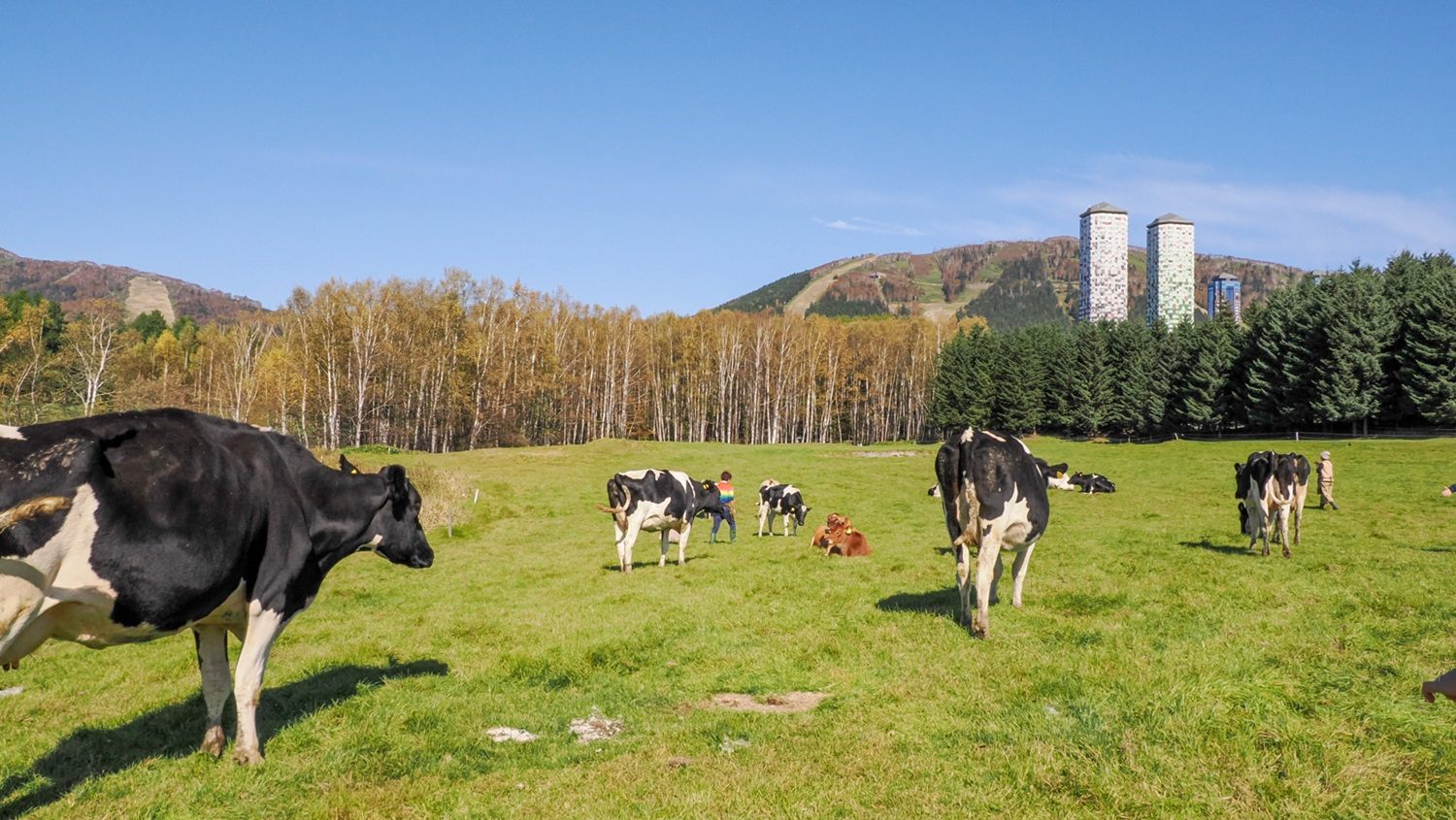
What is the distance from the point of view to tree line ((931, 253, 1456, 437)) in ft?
170

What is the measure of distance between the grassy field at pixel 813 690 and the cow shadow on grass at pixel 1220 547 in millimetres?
1250

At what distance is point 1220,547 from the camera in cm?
1972

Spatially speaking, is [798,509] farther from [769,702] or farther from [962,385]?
[962,385]

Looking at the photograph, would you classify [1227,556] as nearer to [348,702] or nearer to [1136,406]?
[348,702]

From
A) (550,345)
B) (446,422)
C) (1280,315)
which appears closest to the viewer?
(1280,315)

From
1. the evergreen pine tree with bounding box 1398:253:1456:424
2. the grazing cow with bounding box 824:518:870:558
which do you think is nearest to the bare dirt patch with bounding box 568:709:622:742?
the grazing cow with bounding box 824:518:870:558

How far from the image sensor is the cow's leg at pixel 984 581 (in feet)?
35.0

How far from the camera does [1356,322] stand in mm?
53312

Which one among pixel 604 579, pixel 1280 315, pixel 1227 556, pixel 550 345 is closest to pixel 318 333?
pixel 550 345

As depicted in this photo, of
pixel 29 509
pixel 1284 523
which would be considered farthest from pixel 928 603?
pixel 29 509

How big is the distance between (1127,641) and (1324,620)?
3.15 m

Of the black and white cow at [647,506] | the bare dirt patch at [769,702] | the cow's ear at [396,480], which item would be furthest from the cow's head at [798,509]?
the cow's ear at [396,480]

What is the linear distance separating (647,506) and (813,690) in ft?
33.3

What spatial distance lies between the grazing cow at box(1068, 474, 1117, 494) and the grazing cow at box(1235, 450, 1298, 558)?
1870cm
